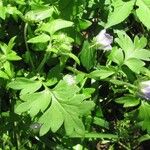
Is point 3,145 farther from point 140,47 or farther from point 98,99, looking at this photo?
point 140,47

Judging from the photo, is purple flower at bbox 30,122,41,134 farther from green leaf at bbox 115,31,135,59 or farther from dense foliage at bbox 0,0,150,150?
green leaf at bbox 115,31,135,59

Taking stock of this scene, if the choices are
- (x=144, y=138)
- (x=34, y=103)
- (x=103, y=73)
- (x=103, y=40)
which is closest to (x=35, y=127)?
(x=34, y=103)

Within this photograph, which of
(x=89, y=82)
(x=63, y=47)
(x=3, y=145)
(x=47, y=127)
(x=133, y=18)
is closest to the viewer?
(x=47, y=127)

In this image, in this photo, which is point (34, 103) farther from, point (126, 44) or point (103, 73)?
point (126, 44)

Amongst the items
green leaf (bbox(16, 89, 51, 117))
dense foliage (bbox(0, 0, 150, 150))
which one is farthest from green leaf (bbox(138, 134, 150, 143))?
green leaf (bbox(16, 89, 51, 117))

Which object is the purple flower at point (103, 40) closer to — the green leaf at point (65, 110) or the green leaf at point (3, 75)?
the green leaf at point (65, 110)

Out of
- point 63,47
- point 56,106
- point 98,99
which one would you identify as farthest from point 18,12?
point 98,99

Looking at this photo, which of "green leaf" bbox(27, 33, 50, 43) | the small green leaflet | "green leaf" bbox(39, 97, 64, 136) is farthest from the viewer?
the small green leaflet
